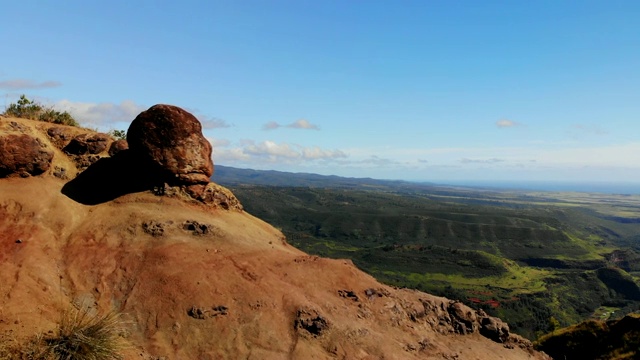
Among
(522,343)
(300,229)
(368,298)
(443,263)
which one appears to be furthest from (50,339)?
(300,229)

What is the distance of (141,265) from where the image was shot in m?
18.1

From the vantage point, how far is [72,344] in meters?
11.5

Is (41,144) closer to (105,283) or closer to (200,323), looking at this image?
(105,283)

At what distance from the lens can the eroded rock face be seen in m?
20.6

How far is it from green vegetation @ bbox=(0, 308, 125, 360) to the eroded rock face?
1255cm

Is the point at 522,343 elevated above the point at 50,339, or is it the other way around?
the point at 50,339

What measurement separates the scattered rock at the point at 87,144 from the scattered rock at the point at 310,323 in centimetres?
1804

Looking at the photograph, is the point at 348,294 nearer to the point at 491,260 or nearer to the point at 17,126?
the point at 17,126

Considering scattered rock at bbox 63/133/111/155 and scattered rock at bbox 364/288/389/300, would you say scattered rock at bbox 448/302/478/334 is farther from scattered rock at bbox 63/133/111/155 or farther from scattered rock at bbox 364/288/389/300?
scattered rock at bbox 63/133/111/155

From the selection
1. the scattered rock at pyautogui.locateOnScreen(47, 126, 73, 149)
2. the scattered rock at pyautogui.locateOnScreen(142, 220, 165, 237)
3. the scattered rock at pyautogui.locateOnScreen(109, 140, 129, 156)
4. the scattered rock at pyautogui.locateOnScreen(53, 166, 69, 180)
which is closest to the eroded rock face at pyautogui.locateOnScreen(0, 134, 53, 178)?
the scattered rock at pyautogui.locateOnScreen(53, 166, 69, 180)

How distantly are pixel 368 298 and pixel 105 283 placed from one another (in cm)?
1272

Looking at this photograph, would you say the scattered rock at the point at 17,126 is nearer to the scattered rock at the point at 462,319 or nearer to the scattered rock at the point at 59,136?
the scattered rock at the point at 59,136

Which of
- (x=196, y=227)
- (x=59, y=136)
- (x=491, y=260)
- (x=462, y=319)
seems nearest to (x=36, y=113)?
(x=59, y=136)

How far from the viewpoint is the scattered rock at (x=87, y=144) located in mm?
25109
